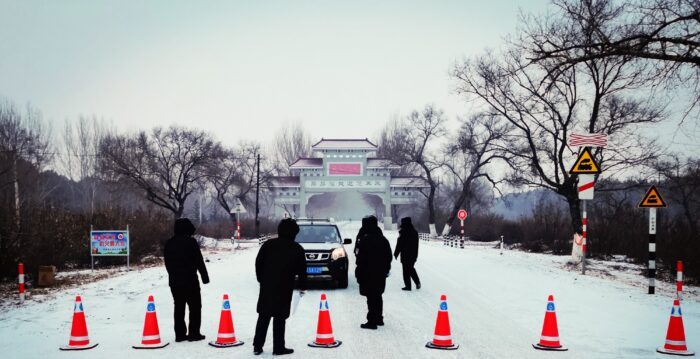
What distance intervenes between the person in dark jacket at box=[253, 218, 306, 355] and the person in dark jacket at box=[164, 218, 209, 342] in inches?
49.3

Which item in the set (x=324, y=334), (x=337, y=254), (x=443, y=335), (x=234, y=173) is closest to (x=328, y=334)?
(x=324, y=334)

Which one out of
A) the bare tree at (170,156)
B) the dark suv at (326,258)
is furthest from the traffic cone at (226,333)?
the bare tree at (170,156)

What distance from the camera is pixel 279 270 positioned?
24.3 feet

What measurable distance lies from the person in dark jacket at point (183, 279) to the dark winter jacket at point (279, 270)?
123cm

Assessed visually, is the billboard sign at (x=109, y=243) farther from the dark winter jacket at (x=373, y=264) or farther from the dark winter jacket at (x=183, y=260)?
the dark winter jacket at (x=373, y=264)

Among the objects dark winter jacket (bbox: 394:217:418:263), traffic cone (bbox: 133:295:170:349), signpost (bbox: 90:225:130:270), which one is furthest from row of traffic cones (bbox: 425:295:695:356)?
signpost (bbox: 90:225:130:270)

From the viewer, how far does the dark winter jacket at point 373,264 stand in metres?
9.38

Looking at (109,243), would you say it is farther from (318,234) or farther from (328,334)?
(328,334)

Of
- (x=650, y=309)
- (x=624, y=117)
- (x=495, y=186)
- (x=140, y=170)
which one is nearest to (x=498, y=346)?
(x=650, y=309)

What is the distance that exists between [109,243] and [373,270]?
13877mm

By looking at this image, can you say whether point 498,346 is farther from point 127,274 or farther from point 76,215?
point 76,215

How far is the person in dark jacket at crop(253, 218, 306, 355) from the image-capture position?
736 cm

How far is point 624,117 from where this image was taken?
79.3 feet

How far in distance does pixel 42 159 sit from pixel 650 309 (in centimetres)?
4872
